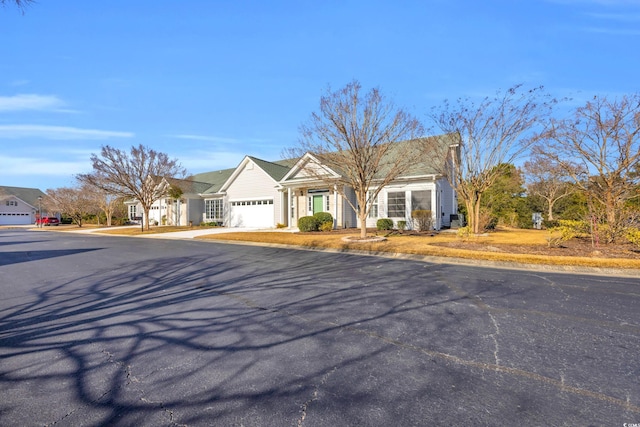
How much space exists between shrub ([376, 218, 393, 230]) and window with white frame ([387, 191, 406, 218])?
3.16 ft

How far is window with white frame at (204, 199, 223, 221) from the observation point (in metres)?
29.5

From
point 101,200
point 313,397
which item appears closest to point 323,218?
point 313,397

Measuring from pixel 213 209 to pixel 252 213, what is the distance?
235 inches

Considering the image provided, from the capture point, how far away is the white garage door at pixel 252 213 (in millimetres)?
25564

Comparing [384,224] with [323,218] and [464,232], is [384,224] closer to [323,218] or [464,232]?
[323,218]

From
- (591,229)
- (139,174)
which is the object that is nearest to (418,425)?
(591,229)

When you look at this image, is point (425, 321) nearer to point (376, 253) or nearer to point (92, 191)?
point (376, 253)

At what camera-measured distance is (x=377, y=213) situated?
21.2 m

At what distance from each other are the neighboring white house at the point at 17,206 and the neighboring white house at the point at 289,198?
3920 centimetres

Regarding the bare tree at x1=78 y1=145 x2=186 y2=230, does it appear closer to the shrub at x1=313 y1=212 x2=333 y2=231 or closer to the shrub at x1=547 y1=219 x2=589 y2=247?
the shrub at x1=313 y1=212 x2=333 y2=231

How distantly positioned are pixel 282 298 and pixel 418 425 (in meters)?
3.57

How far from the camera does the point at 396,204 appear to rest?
20547mm

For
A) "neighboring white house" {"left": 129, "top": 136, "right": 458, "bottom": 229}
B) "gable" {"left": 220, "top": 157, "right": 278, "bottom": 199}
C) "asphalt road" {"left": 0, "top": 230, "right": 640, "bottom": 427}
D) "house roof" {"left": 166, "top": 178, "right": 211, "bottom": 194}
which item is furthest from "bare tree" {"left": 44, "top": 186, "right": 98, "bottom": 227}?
"asphalt road" {"left": 0, "top": 230, "right": 640, "bottom": 427}

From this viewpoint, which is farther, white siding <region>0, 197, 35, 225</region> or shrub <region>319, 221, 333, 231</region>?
white siding <region>0, 197, 35, 225</region>
